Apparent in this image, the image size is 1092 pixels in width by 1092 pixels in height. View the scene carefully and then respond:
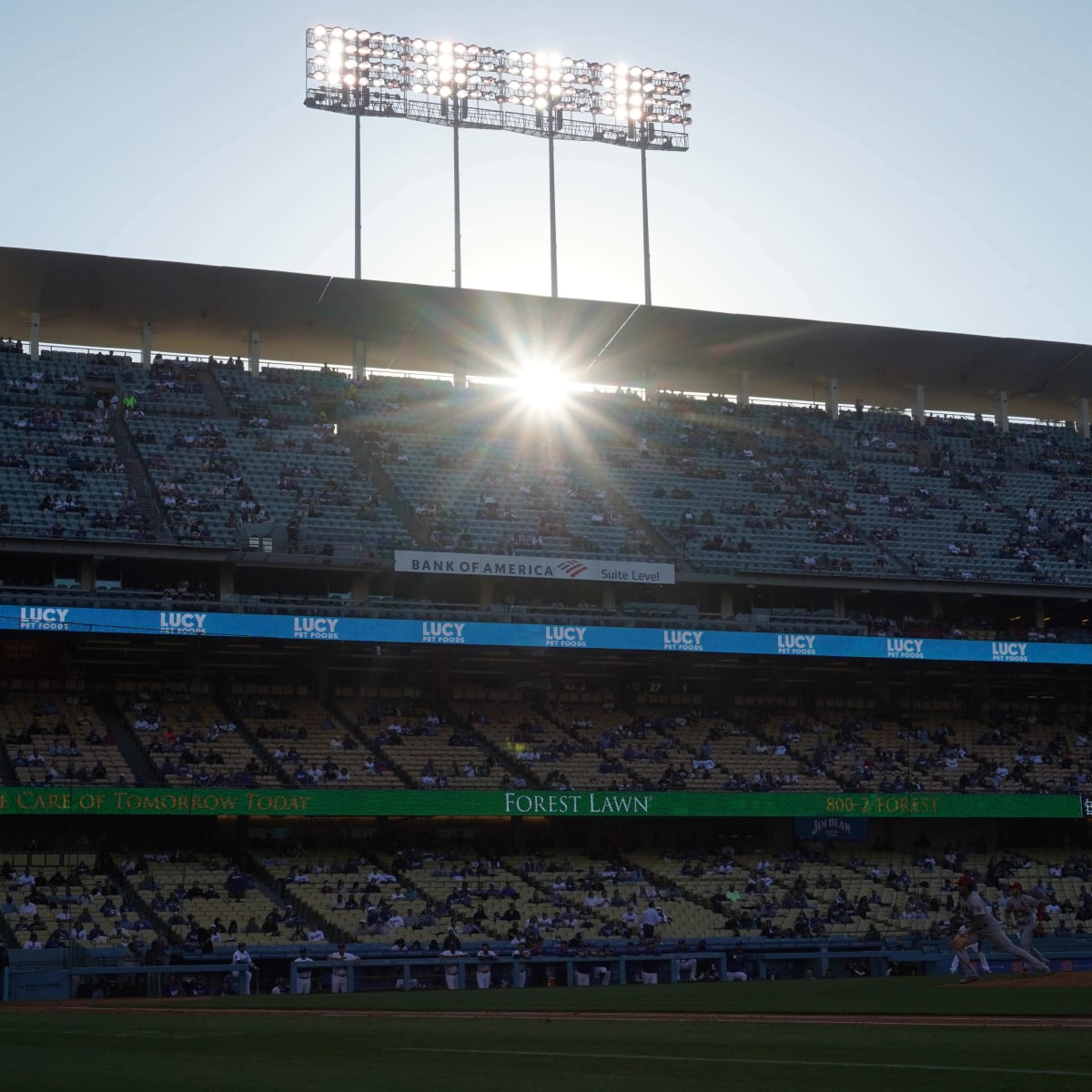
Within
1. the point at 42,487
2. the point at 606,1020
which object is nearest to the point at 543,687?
the point at 42,487

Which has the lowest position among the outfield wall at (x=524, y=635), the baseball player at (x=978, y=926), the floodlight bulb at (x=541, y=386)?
the baseball player at (x=978, y=926)

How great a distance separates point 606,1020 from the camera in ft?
54.7

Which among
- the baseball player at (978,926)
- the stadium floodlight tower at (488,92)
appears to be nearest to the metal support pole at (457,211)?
the stadium floodlight tower at (488,92)

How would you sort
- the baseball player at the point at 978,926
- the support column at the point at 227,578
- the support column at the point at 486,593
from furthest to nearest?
the support column at the point at 486,593 → the support column at the point at 227,578 → the baseball player at the point at 978,926

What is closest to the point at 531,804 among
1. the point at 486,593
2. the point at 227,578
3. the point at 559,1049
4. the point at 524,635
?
the point at 524,635

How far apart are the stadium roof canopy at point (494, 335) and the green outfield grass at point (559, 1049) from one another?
1537 inches

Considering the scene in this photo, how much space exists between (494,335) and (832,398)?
1553cm

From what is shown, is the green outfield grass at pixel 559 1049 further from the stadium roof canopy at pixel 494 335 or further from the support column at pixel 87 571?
→ the stadium roof canopy at pixel 494 335

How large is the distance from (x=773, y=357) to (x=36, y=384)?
93.1 feet

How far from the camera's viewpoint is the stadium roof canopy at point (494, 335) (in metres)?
56.5

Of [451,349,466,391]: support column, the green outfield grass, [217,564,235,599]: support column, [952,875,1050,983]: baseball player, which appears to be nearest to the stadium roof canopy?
[451,349,466,391]: support column

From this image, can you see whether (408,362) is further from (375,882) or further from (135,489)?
(375,882)

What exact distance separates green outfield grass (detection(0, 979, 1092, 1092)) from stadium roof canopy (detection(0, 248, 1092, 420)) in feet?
128

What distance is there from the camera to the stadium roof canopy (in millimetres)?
56469
